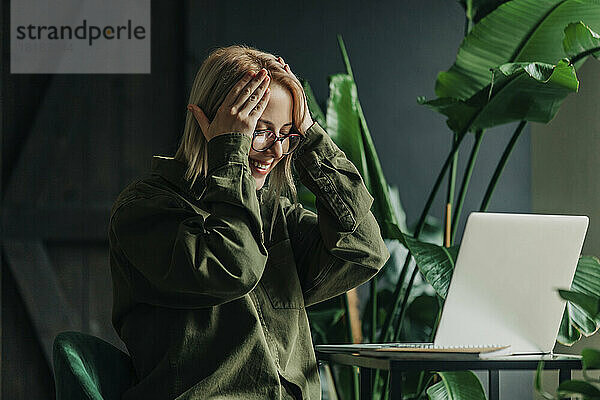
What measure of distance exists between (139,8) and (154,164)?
1.94 metres

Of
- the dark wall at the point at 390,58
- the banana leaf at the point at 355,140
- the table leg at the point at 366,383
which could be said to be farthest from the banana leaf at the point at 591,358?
the dark wall at the point at 390,58

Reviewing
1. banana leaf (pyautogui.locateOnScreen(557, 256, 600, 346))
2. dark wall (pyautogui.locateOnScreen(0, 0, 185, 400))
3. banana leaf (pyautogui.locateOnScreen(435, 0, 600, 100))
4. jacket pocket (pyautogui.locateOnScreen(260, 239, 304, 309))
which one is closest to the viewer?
jacket pocket (pyautogui.locateOnScreen(260, 239, 304, 309))

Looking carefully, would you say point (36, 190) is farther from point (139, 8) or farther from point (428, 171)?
point (428, 171)

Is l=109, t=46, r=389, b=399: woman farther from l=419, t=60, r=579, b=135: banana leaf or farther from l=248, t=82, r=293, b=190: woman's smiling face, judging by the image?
l=419, t=60, r=579, b=135: banana leaf

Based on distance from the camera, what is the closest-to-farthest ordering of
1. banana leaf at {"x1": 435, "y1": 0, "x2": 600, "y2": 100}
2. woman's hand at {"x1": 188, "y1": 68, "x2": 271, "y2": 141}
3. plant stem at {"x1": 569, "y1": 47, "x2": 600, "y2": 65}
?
1. woman's hand at {"x1": 188, "y1": 68, "x2": 271, "y2": 141}
2. plant stem at {"x1": 569, "y1": 47, "x2": 600, "y2": 65}
3. banana leaf at {"x1": 435, "y1": 0, "x2": 600, "y2": 100}

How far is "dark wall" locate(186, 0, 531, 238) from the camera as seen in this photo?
3.27m

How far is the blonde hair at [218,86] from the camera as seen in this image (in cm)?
147

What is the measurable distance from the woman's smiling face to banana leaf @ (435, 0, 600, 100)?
1080mm

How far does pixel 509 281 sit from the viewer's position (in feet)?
5.08

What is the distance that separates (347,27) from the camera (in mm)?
3305

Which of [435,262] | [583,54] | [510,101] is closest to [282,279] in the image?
[435,262]

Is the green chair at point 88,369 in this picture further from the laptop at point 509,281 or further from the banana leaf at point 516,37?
the banana leaf at point 516,37

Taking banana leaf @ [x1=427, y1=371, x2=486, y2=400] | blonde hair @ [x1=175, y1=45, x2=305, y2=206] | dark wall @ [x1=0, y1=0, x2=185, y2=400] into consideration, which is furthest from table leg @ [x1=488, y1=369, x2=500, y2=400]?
dark wall @ [x1=0, y1=0, x2=185, y2=400]

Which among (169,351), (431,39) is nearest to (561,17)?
(431,39)
